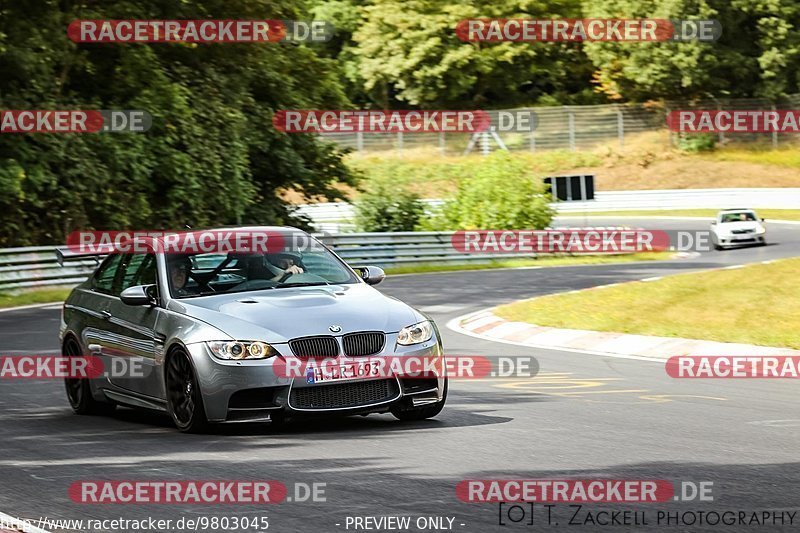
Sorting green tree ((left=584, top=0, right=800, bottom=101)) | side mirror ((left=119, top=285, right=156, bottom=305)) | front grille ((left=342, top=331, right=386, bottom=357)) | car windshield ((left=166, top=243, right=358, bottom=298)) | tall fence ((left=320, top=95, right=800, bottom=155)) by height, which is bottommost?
front grille ((left=342, top=331, right=386, bottom=357))

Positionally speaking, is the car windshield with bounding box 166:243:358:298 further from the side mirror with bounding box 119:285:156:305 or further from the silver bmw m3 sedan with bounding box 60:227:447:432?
the side mirror with bounding box 119:285:156:305

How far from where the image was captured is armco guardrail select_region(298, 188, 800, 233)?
61.1 meters

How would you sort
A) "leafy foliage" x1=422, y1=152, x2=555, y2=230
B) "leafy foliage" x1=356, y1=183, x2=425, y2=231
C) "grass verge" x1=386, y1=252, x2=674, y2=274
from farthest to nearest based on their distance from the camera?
"leafy foliage" x1=422, y1=152, x2=555, y2=230 → "leafy foliage" x1=356, y1=183, x2=425, y2=231 → "grass verge" x1=386, y1=252, x2=674, y2=274

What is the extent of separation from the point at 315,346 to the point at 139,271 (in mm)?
2294

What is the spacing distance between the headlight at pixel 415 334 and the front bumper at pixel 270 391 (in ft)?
0.20

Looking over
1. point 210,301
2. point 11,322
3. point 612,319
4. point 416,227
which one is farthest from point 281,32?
point 210,301

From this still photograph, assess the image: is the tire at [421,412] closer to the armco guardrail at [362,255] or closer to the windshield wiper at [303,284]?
the windshield wiper at [303,284]

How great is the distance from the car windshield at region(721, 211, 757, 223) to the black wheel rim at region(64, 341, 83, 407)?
112ft

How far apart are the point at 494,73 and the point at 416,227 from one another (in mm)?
35610

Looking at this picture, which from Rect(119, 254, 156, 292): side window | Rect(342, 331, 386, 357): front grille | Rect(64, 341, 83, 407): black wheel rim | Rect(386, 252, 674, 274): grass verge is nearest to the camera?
Rect(342, 331, 386, 357): front grille

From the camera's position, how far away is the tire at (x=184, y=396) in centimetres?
995

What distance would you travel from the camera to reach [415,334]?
1016 cm

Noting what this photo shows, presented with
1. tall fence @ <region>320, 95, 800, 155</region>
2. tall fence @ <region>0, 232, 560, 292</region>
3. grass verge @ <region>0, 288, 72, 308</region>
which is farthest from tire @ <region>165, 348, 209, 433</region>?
tall fence @ <region>320, 95, 800, 155</region>

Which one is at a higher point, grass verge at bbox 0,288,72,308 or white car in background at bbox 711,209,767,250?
grass verge at bbox 0,288,72,308
